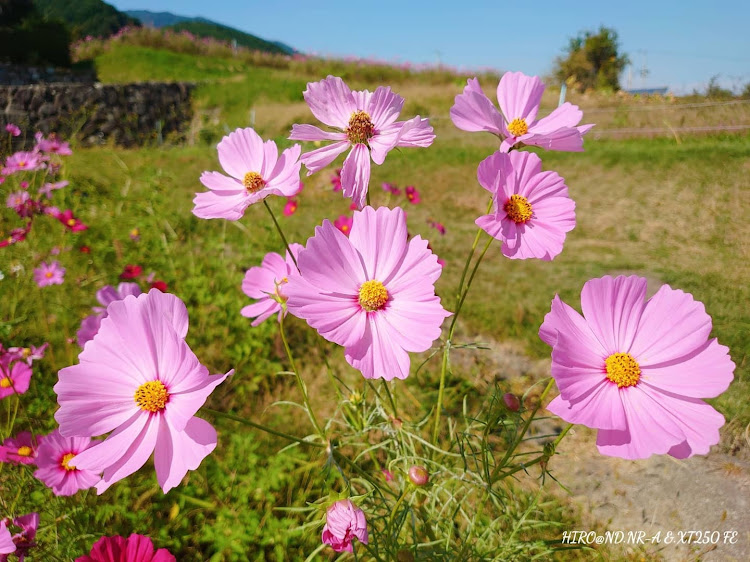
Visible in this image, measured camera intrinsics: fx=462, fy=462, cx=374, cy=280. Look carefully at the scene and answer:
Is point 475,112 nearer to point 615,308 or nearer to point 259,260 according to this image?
point 615,308

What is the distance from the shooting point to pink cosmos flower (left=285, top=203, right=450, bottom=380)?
52 centimetres

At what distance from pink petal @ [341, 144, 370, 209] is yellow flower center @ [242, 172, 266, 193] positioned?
18 centimetres

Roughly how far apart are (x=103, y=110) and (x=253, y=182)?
7.19 meters

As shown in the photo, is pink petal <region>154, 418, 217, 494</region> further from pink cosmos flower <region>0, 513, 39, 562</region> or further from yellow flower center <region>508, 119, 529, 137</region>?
yellow flower center <region>508, 119, 529, 137</region>

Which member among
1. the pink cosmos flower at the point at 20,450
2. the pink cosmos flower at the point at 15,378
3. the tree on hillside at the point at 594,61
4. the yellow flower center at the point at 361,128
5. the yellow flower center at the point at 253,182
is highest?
the tree on hillside at the point at 594,61

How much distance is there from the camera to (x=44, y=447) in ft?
2.79

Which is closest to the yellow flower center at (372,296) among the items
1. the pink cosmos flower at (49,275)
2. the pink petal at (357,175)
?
the pink petal at (357,175)

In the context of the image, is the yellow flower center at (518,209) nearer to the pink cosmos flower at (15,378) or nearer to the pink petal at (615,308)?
the pink petal at (615,308)

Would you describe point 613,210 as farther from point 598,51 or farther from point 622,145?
point 598,51

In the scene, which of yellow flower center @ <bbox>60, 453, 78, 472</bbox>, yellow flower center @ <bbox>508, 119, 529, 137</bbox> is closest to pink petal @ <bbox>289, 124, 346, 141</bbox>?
yellow flower center @ <bbox>508, 119, 529, 137</bbox>

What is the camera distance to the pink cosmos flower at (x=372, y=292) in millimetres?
519

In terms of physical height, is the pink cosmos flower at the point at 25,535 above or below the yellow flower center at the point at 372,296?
below

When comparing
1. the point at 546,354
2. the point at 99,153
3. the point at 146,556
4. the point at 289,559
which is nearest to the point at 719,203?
the point at 546,354

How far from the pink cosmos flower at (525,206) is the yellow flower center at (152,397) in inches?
16.4
